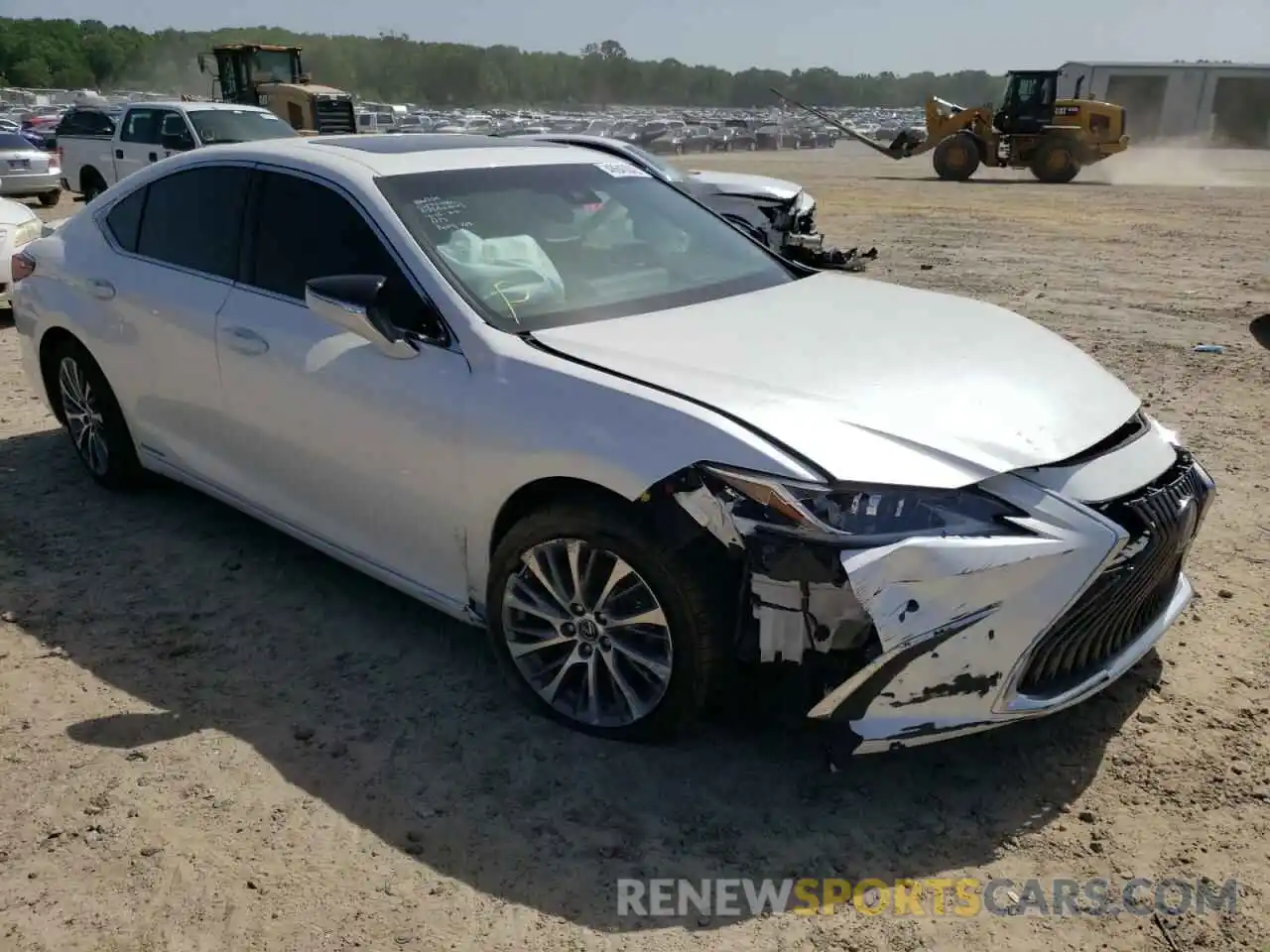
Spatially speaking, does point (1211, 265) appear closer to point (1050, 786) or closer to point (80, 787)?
point (1050, 786)

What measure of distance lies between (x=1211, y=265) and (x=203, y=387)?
460 inches

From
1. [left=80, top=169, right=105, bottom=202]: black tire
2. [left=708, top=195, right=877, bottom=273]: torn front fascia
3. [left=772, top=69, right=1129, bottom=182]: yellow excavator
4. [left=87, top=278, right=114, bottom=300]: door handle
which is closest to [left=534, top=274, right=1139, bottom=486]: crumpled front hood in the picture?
[left=87, top=278, right=114, bottom=300]: door handle

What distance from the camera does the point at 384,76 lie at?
14100 centimetres

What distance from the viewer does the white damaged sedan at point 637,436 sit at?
2689 mm

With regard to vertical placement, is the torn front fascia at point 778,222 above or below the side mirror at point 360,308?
below

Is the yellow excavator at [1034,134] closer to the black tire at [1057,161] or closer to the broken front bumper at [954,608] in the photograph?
the black tire at [1057,161]

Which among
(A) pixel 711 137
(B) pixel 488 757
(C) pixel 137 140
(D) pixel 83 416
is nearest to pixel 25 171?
(C) pixel 137 140

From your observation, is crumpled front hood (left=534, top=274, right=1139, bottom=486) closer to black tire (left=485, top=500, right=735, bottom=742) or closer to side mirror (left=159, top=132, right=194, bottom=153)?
black tire (left=485, top=500, right=735, bottom=742)

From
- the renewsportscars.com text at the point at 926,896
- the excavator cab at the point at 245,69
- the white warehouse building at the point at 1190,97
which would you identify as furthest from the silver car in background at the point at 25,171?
the white warehouse building at the point at 1190,97

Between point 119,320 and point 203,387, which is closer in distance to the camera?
point 203,387

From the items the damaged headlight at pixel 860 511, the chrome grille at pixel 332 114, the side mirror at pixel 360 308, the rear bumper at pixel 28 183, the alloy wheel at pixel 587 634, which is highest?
the chrome grille at pixel 332 114

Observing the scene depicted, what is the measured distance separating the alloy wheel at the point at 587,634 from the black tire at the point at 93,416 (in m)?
2.60

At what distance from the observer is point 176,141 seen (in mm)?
15648

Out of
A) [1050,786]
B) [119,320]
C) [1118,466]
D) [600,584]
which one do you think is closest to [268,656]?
[600,584]
